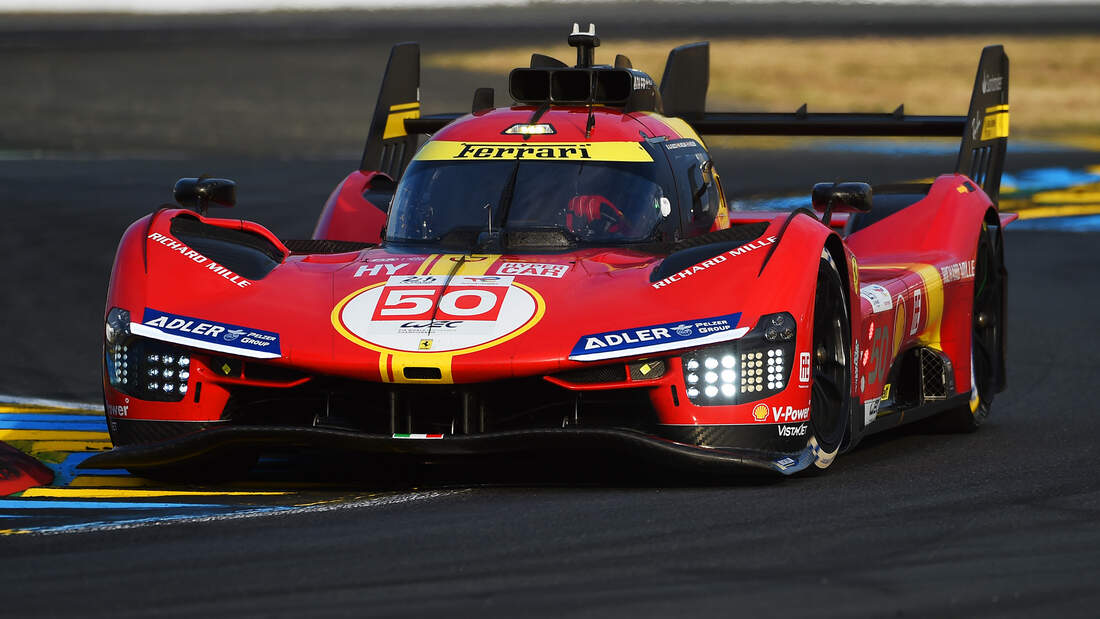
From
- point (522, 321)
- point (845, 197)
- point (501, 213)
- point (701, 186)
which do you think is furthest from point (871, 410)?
point (522, 321)

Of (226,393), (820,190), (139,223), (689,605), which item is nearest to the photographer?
(689,605)

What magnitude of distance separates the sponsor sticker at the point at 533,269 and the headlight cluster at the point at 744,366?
0.75m

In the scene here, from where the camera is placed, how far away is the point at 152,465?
7.80m

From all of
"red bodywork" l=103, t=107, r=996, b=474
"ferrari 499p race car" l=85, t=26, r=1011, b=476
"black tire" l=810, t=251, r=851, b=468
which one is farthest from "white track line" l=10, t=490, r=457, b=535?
"black tire" l=810, t=251, r=851, b=468

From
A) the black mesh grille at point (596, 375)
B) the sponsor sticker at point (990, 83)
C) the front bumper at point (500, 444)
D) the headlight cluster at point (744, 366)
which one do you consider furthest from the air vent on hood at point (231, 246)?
the sponsor sticker at point (990, 83)

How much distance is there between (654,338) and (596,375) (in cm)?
28

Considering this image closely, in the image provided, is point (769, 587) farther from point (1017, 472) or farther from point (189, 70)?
point (189, 70)

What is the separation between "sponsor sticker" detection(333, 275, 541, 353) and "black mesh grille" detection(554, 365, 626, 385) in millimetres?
260

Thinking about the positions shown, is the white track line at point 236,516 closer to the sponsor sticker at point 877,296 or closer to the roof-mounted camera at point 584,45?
the sponsor sticker at point 877,296

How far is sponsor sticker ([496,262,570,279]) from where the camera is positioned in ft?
26.1

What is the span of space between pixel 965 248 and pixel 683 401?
12.0 ft

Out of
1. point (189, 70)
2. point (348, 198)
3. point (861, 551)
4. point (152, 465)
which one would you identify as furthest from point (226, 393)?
point (189, 70)

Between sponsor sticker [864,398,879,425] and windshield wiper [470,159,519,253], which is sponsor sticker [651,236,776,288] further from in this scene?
sponsor sticker [864,398,879,425]

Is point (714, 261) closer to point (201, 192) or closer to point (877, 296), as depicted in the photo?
point (877, 296)
